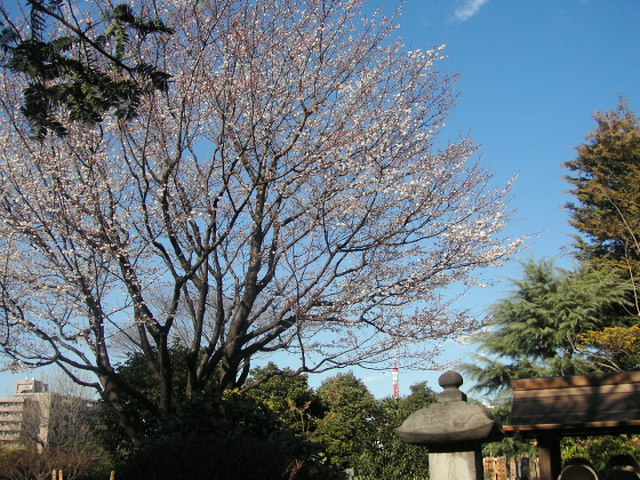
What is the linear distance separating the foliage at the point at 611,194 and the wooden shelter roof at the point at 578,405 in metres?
12.2

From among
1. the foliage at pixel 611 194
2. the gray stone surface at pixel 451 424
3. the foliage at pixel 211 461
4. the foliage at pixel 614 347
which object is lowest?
the foliage at pixel 211 461

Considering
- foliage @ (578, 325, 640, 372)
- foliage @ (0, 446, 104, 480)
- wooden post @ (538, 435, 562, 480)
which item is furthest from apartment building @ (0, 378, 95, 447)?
wooden post @ (538, 435, 562, 480)

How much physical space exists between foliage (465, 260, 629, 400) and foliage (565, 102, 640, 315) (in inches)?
44.2

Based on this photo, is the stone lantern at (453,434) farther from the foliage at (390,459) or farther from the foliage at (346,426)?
the foliage at (390,459)

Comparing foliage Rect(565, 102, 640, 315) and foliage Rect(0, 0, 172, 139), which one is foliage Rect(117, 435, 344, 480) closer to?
foliage Rect(0, 0, 172, 139)

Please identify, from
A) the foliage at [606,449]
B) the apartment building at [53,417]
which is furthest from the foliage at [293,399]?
the apartment building at [53,417]

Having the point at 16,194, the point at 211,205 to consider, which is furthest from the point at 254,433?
the point at 16,194

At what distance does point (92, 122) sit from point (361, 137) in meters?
5.42

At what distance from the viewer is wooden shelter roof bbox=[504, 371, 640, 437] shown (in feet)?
17.7

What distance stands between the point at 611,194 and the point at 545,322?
5522mm

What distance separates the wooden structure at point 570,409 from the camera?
5.42 meters

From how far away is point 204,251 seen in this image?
762 centimetres

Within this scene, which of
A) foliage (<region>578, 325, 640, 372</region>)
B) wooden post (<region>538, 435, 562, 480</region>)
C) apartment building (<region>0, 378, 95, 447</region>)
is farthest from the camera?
apartment building (<region>0, 378, 95, 447</region>)

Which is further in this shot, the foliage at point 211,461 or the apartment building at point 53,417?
the apartment building at point 53,417
